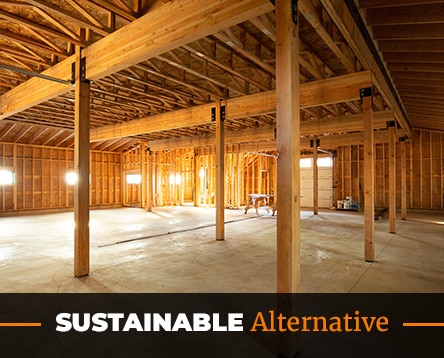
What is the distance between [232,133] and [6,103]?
7.23 metres

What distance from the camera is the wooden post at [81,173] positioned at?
4082 millimetres

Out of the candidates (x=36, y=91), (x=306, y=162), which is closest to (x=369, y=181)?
(x=36, y=91)

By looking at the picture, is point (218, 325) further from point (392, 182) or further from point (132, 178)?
point (132, 178)

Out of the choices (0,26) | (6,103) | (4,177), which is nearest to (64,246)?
(6,103)

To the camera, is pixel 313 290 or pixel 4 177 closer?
pixel 313 290

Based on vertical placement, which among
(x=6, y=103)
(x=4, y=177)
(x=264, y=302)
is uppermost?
(x=6, y=103)

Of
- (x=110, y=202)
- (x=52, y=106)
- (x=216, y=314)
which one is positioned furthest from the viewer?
(x=110, y=202)

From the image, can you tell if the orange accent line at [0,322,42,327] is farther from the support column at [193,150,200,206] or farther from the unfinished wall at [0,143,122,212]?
the support column at [193,150,200,206]

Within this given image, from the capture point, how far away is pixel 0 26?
3930mm

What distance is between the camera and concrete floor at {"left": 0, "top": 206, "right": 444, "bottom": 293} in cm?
366

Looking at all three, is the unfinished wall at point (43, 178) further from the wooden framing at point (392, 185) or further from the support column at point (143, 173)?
the wooden framing at point (392, 185)

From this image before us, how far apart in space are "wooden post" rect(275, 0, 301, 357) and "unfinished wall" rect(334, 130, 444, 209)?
13176mm

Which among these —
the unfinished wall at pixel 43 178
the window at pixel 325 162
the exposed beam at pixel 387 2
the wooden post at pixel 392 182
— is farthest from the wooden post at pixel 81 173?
the window at pixel 325 162

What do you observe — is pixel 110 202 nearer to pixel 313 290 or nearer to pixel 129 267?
pixel 129 267
